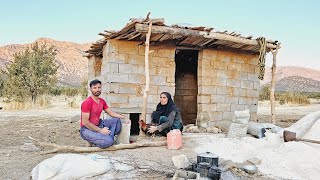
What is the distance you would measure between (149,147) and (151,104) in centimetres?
202

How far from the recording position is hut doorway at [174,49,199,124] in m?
10.8

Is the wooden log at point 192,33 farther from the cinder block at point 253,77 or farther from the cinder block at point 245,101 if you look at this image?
the cinder block at point 245,101

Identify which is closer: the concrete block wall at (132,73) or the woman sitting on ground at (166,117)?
the woman sitting on ground at (166,117)

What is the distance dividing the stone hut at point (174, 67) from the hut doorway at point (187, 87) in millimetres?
2220

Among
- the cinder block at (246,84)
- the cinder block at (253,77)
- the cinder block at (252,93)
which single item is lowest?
the cinder block at (252,93)

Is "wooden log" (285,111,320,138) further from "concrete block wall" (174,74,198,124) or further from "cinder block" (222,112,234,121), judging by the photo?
"concrete block wall" (174,74,198,124)

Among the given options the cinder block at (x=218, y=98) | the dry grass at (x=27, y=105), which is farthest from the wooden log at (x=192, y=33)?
the dry grass at (x=27, y=105)

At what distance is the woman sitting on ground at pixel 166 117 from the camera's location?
6.10 metres

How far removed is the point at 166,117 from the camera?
20.8 ft

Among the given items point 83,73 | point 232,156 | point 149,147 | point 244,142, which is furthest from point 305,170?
point 83,73

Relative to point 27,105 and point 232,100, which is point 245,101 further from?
point 27,105

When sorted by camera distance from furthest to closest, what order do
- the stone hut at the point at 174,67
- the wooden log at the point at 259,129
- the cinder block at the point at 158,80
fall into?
the cinder block at the point at 158,80
the stone hut at the point at 174,67
the wooden log at the point at 259,129

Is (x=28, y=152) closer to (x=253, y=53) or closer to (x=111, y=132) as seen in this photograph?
(x=111, y=132)

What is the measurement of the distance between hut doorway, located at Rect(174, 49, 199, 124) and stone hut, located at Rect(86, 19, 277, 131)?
2220 mm
